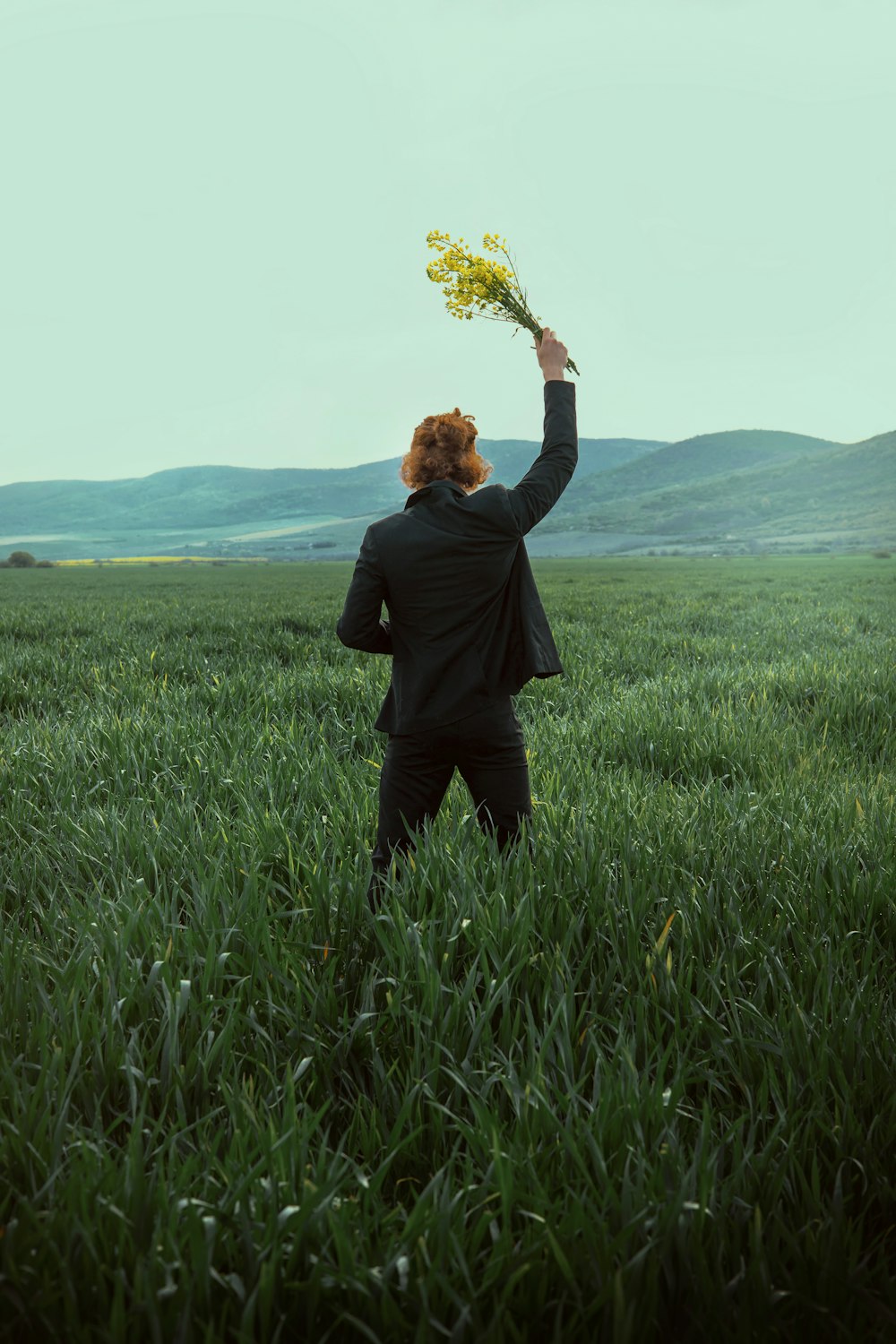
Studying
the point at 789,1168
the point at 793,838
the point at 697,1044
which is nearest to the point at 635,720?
the point at 793,838

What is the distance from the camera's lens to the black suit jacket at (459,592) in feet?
9.61

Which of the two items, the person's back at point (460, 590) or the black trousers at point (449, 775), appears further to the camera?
the black trousers at point (449, 775)

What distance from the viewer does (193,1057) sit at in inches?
77.2

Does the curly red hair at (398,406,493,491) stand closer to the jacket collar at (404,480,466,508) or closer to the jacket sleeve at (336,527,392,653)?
the jacket collar at (404,480,466,508)

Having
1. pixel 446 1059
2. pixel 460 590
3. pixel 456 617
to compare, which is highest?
pixel 460 590

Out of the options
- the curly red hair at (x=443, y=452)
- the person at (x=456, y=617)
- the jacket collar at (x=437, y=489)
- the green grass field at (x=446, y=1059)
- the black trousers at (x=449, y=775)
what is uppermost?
the curly red hair at (x=443, y=452)

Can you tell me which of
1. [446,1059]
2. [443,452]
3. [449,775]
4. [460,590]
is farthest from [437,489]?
[446,1059]

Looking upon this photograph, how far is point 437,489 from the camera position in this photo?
2.98 meters

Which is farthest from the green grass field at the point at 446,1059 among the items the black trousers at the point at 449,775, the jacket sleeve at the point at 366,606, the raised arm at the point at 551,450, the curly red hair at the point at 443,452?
the curly red hair at the point at 443,452

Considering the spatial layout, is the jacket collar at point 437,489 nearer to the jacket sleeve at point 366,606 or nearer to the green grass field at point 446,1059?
the jacket sleeve at point 366,606

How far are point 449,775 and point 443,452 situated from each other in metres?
1.28

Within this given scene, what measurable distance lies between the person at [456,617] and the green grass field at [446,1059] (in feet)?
0.81

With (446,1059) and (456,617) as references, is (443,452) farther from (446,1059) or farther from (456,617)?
(446,1059)

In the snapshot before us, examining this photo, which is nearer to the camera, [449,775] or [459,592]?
[459,592]
